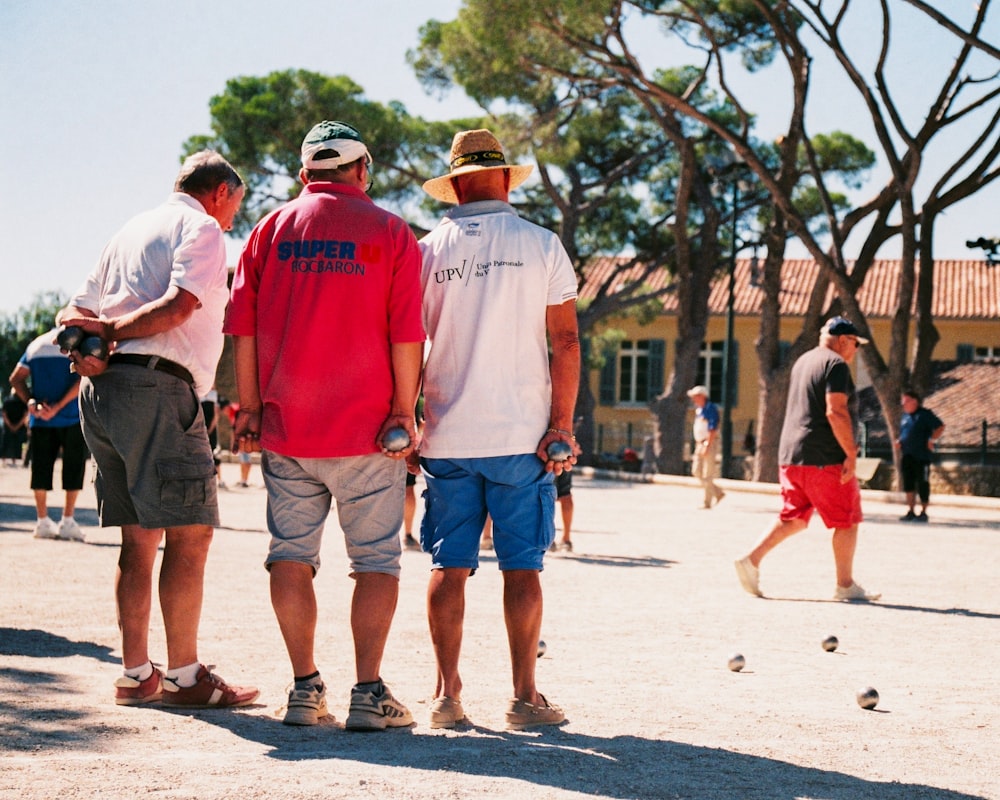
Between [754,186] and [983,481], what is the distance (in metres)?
10.4

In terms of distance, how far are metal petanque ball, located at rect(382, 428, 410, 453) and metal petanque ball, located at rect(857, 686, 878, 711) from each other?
1973 millimetres

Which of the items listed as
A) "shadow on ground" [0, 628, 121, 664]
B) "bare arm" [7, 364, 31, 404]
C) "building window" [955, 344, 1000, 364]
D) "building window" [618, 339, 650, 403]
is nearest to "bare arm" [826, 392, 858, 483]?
"shadow on ground" [0, 628, 121, 664]

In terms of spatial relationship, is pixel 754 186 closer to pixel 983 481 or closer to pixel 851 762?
pixel 983 481

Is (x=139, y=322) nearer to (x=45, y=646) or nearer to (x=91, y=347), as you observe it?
(x=91, y=347)

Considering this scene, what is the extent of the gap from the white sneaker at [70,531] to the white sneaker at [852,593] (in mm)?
6021

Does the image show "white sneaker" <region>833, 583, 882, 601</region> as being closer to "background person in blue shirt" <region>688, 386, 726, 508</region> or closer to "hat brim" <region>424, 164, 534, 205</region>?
"hat brim" <region>424, 164, 534, 205</region>

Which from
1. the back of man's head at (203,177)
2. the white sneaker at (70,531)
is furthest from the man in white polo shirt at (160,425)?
the white sneaker at (70,531)

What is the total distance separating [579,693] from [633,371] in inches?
1740

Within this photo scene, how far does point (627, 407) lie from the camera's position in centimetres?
4909

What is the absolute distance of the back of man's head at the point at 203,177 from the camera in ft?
17.5

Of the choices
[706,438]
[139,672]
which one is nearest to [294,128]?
[706,438]

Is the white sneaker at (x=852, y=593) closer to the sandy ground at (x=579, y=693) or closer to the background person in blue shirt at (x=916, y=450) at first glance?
the sandy ground at (x=579, y=693)

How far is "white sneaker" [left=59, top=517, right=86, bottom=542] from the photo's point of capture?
38.2ft

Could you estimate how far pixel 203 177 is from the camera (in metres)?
5.34
